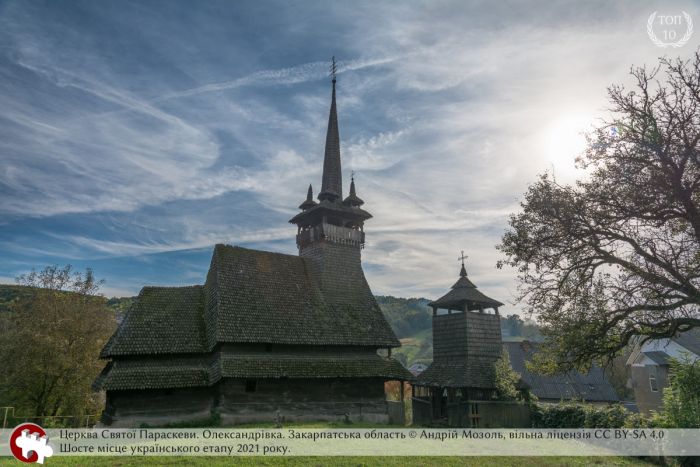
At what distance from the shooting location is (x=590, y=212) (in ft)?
43.0

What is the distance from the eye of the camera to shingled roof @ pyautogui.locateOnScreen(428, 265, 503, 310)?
2939 cm

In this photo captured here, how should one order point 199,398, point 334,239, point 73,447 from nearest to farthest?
point 73,447 → point 199,398 → point 334,239

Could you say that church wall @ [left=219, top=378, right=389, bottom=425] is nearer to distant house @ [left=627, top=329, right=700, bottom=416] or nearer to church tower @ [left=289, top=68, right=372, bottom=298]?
church tower @ [left=289, top=68, right=372, bottom=298]

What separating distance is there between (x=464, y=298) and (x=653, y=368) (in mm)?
17275

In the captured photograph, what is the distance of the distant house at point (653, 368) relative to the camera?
3191cm

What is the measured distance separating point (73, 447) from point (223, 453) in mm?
5542

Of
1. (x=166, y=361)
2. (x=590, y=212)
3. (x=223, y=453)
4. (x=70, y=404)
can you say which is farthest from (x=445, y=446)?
(x=70, y=404)

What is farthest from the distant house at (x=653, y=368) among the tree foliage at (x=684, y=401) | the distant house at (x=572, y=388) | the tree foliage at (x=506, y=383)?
the tree foliage at (x=684, y=401)

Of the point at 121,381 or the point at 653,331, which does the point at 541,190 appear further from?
the point at 121,381

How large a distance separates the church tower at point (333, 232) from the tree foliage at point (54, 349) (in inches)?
591

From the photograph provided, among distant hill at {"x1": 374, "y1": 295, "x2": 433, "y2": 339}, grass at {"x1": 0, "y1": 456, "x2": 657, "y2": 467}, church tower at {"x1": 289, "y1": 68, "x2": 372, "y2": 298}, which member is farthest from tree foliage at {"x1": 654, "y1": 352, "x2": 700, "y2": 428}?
distant hill at {"x1": 374, "y1": 295, "x2": 433, "y2": 339}

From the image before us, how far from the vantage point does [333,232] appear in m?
30.8

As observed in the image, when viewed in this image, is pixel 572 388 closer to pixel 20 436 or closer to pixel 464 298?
pixel 464 298

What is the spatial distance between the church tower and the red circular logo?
1817 centimetres
